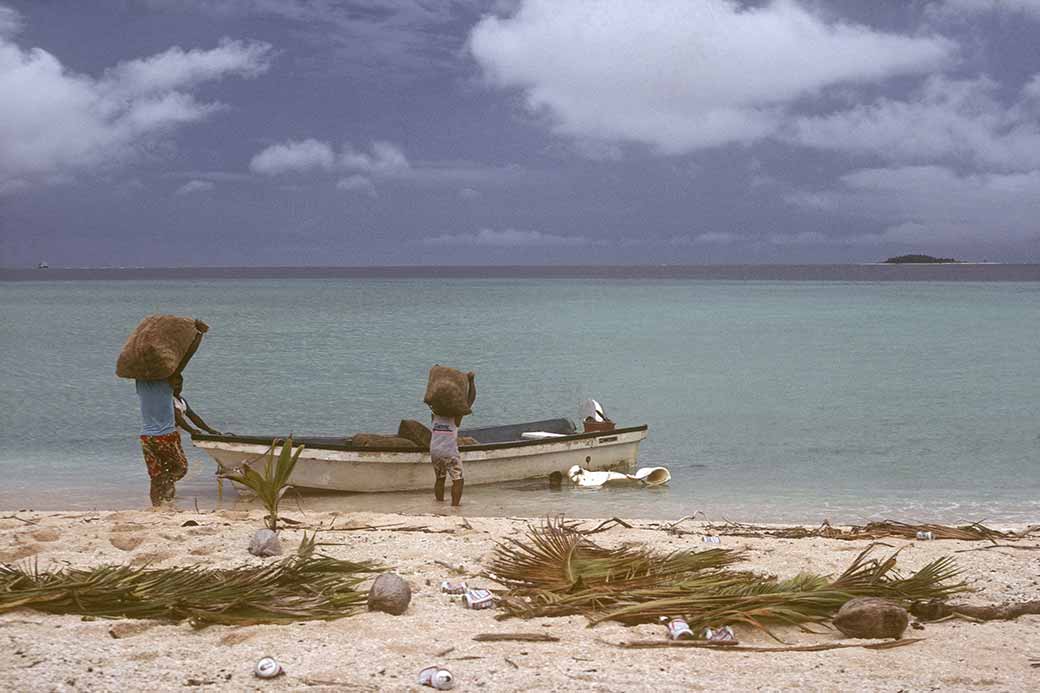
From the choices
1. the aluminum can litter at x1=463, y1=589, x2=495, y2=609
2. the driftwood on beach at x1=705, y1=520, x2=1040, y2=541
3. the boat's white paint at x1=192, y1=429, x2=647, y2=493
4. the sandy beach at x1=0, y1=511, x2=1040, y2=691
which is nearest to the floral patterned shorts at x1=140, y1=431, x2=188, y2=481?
the boat's white paint at x1=192, y1=429, x2=647, y2=493

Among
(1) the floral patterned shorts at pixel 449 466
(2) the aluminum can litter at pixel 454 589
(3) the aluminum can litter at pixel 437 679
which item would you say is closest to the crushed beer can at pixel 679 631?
(3) the aluminum can litter at pixel 437 679

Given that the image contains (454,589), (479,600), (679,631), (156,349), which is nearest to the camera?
(679,631)

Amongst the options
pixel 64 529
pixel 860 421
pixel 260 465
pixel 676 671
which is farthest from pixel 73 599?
pixel 860 421

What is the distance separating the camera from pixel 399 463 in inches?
527

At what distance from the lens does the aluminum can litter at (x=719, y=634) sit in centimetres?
553

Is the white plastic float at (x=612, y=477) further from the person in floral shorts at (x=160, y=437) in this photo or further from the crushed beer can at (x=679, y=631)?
the crushed beer can at (x=679, y=631)

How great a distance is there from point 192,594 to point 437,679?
1.85 m

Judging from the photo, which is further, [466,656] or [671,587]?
[671,587]

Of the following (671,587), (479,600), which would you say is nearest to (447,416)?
(479,600)

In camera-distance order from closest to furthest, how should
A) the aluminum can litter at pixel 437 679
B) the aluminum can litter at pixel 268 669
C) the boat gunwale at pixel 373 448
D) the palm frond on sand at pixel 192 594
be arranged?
the aluminum can litter at pixel 437 679 < the aluminum can litter at pixel 268 669 < the palm frond on sand at pixel 192 594 < the boat gunwale at pixel 373 448

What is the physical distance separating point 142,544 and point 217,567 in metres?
1.03

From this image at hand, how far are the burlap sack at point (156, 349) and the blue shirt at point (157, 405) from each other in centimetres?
11

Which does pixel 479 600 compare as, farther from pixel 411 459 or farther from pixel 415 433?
pixel 415 433

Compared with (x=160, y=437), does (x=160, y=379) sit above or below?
above
